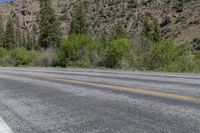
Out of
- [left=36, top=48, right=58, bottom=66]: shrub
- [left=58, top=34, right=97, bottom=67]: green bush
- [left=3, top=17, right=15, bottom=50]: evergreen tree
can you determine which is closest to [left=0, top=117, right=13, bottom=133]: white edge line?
[left=58, top=34, right=97, bottom=67]: green bush

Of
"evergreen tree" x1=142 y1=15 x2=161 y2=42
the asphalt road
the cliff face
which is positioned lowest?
the asphalt road

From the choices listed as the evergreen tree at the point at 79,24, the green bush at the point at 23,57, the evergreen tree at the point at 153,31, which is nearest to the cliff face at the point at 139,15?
the evergreen tree at the point at 153,31

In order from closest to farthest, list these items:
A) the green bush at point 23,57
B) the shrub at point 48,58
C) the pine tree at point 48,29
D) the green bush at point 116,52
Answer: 1. the green bush at point 116,52
2. the shrub at point 48,58
3. the green bush at point 23,57
4. the pine tree at point 48,29

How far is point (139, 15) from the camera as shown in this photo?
88500 millimetres

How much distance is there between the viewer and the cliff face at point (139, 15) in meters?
67.1

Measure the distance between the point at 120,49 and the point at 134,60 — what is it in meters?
5.07

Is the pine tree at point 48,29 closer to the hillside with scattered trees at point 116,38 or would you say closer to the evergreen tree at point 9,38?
the hillside with scattered trees at point 116,38

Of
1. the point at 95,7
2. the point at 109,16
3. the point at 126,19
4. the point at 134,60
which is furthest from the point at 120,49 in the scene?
the point at 95,7

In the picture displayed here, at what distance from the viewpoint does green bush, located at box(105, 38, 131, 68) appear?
33409 mm

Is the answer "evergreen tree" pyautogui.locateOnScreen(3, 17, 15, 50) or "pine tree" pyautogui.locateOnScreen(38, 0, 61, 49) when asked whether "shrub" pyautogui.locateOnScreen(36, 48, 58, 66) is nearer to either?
"pine tree" pyautogui.locateOnScreen(38, 0, 61, 49)

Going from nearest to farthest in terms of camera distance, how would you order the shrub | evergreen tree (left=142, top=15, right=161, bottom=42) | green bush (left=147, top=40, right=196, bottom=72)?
green bush (left=147, top=40, right=196, bottom=72)
the shrub
evergreen tree (left=142, top=15, right=161, bottom=42)

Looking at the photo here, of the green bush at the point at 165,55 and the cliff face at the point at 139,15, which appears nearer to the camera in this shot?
the green bush at the point at 165,55

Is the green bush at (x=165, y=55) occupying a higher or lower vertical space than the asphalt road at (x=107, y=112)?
higher

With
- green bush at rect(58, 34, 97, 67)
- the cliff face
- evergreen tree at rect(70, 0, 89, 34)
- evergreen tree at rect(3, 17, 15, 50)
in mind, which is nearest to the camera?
green bush at rect(58, 34, 97, 67)
